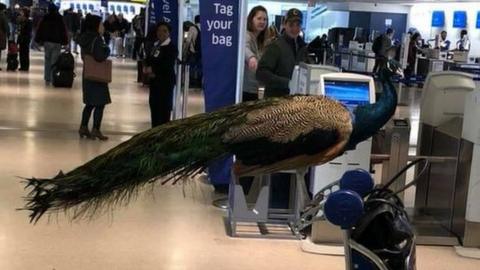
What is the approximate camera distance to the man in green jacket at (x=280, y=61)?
5.45 metres

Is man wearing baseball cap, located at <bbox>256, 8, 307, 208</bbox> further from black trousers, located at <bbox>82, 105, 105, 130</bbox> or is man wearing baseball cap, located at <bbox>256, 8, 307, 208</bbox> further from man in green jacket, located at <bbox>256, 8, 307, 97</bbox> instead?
black trousers, located at <bbox>82, 105, 105, 130</bbox>

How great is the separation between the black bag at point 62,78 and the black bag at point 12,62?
3.08 meters

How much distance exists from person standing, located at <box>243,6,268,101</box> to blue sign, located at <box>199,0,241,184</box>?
0.36m

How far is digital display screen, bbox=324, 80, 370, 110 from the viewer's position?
15.9 ft

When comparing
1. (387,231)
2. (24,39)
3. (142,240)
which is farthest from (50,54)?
(387,231)

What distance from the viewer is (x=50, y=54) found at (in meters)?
13.8

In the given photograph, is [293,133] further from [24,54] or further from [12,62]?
[12,62]

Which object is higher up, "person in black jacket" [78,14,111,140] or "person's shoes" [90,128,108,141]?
"person in black jacket" [78,14,111,140]

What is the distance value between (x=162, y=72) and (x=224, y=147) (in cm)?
522

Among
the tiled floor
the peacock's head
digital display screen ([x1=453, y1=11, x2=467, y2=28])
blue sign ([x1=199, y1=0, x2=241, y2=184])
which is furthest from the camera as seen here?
digital display screen ([x1=453, y1=11, x2=467, y2=28])

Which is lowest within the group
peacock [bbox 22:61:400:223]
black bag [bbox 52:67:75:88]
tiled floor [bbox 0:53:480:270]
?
tiled floor [bbox 0:53:480:270]

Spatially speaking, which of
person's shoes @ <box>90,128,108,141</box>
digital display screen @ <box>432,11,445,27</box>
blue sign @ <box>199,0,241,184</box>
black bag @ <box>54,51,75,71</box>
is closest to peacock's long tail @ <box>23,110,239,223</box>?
blue sign @ <box>199,0,241,184</box>

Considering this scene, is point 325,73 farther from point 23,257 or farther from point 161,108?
point 161,108

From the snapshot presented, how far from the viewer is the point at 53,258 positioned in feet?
14.3
